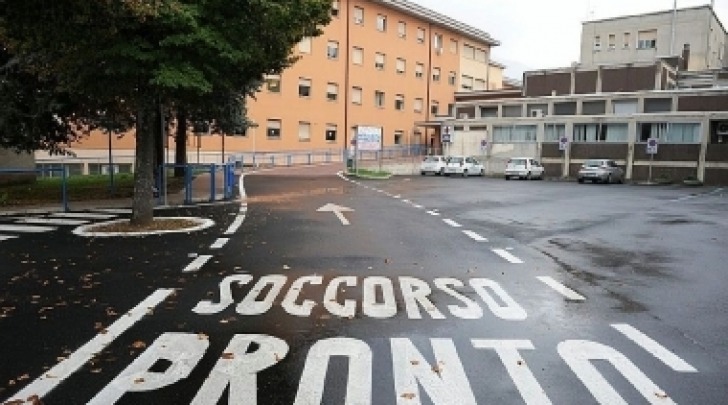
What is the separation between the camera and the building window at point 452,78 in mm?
61963

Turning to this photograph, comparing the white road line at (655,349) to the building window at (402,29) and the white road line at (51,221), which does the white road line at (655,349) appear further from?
the building window at (402,29)

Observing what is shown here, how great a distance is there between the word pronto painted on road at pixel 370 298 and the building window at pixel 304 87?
134ft

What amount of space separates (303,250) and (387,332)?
433 centimetres

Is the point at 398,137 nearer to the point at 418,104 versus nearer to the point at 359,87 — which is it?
the point at 418,104

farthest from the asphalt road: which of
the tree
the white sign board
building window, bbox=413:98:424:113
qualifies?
building window, bbox=413:98:424:113

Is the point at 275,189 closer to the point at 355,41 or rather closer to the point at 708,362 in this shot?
the point at 708,362

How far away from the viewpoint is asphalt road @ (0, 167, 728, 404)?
3979mm

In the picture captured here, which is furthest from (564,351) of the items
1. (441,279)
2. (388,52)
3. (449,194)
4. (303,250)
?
(388,52)

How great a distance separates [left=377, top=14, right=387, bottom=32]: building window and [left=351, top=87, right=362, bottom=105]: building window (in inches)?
249

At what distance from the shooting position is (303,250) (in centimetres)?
927

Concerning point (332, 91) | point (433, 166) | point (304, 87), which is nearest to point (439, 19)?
point (332, 91)

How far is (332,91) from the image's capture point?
49.6 m

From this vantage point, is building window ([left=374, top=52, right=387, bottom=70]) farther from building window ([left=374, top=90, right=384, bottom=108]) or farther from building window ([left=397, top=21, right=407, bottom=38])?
building window ([left=397, top=21, right=407, bottom=38])

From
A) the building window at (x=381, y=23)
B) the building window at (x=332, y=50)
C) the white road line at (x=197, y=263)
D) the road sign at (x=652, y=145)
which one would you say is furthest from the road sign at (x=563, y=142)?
the white road line at (x=197, y=263)
